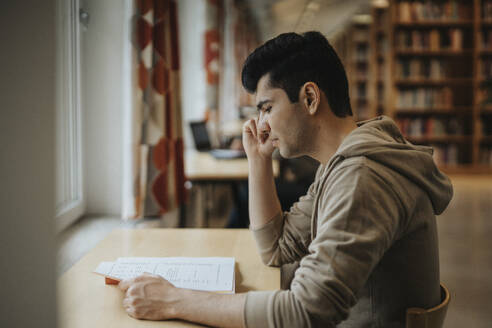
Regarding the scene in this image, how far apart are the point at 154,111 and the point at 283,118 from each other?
1056mm

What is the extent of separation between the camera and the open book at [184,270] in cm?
111

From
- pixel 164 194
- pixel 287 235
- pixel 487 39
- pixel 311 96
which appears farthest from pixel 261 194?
pixel 487 39

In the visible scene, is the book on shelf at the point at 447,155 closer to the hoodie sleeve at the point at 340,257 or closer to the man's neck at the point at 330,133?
the man's neck at the point at 330,133

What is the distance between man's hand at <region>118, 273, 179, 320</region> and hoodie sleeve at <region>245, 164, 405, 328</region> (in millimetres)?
170

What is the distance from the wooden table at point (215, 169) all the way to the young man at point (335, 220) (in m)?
1.44

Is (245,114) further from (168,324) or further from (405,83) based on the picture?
Answer: (168,324)

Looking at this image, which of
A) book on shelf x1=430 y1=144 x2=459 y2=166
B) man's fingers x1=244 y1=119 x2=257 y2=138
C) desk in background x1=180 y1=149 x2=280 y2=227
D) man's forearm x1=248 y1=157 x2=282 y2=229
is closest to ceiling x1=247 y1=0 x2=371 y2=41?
book on shelf x1=430 y1=144 x2=459 y2=166

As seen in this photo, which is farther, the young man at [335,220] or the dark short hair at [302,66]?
the dark short hair at [302,66]

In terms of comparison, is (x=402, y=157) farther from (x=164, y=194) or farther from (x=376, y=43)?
(x=376, y=43)

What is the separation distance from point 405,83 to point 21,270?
6.69 metres

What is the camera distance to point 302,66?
1163 mm

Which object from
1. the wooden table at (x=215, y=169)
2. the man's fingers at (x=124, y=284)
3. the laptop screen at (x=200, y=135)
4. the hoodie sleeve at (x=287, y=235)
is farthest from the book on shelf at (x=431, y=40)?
the man's fingers at (x=124, y=284)

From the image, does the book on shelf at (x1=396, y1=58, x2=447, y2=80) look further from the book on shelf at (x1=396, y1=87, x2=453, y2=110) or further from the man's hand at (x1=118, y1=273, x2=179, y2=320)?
the man's hand at (x1=118, y1=273, x2=179, y2=320)

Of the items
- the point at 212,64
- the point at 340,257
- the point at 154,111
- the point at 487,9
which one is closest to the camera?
the point at 340,257
